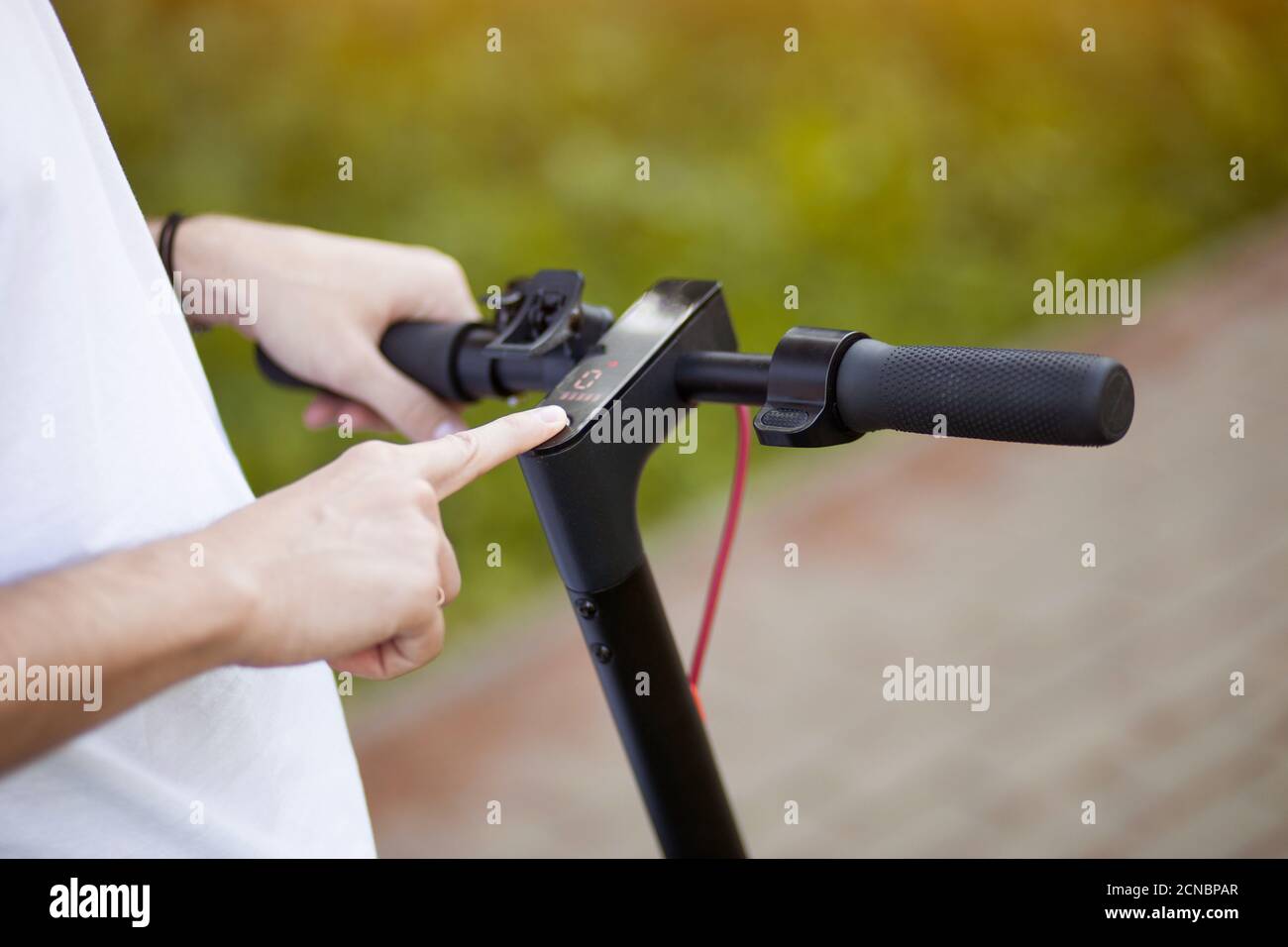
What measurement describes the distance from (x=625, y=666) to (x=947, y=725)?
2.17 metres

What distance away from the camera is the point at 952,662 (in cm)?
322

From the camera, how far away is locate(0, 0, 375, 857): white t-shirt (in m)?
0.86

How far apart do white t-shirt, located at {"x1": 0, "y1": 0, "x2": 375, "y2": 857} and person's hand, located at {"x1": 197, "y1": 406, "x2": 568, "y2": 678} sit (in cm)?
15

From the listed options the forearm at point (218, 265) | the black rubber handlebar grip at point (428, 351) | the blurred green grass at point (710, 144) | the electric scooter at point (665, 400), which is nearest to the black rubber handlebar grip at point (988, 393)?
the electric scooter at point (665, 400)

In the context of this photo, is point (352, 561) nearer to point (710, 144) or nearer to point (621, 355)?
point (621, 355)

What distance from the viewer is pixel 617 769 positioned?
3070 millimetres

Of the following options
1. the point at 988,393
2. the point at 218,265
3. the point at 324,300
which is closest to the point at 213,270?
the point at 218,265

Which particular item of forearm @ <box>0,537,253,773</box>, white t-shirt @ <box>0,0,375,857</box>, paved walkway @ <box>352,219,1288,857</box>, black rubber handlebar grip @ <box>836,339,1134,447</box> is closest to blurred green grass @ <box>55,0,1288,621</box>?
paved walkway @ <box>352,219,1288,857</box>

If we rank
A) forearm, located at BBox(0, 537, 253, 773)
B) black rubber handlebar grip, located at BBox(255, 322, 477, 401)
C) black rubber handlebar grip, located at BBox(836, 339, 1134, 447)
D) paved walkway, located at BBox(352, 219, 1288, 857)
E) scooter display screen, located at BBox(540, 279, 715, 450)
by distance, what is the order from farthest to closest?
1. paved walkway, located at BBox(352, 219, 1288, 857)
2. black rubber handlebar grip, located at BBox(255, 322, 477, 401)
3. scooter display screen, located at BBox(540, 279, 715, 450)
4. black rubber handlebar grip, located at BBox(836, 339, 1134, 447)
5. forearm, located at BBox(0, 537, 253, 773)

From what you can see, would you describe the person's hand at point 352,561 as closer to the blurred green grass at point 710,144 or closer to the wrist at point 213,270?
the wrist at point 213,270

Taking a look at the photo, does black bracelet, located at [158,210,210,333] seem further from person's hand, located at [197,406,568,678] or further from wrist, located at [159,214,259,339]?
person's hand, located at [197,406,568,678]
